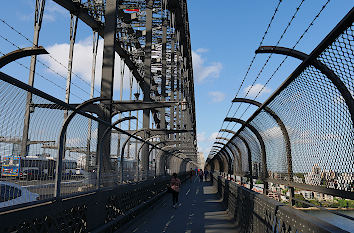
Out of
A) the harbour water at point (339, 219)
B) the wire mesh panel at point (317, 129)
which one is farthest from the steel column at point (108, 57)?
the harbour water at point (339, 219)

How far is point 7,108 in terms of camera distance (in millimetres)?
3123

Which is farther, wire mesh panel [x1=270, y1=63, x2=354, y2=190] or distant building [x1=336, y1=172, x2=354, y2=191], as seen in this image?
wire mesh panel [x1=270, y1=63, x2=354, y2=190]

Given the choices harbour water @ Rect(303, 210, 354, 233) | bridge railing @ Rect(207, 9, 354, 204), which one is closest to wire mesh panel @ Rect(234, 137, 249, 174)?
harbour water @ Rect(303, 210, 354, 233)

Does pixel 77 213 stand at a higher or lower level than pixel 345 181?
lower

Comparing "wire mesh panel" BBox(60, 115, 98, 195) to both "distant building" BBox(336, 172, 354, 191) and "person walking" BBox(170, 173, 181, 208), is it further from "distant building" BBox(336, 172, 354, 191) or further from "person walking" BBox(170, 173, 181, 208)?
A: "person walking" BBox(170, 173, 181, 208)

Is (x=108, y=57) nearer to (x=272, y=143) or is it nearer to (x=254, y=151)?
(x=254, y=151)

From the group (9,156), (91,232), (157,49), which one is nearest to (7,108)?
(9,156)

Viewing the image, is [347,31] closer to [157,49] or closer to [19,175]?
[19,175]

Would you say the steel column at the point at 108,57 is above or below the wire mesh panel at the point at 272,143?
above

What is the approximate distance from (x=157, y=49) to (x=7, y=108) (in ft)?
91.8

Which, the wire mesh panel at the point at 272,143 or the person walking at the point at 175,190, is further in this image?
the person walking at the point at 175,190

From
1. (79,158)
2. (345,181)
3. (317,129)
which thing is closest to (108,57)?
(79,158)

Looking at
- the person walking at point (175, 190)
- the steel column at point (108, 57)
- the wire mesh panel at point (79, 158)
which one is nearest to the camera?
the wire mesh panel at point (79, 158)

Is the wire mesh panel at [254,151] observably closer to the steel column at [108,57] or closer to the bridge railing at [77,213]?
the bridge railing at [77,213]
